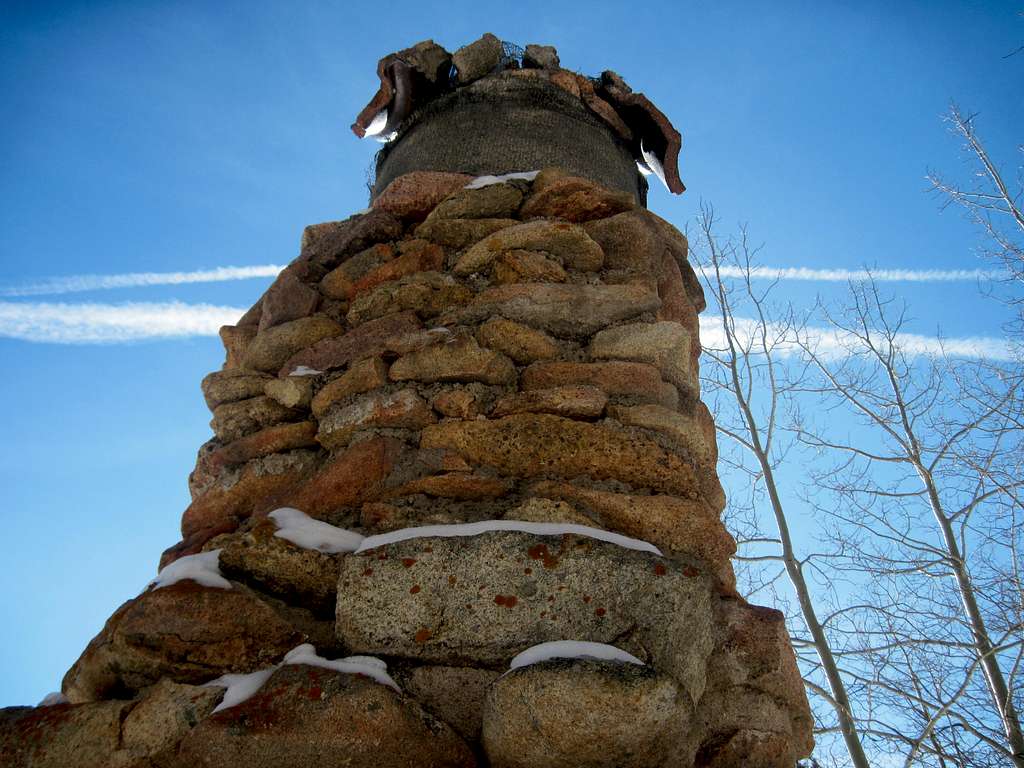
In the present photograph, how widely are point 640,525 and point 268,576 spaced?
85 cm

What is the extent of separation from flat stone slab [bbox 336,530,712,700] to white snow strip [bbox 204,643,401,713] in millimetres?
66

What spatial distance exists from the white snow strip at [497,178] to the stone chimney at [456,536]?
25 mm

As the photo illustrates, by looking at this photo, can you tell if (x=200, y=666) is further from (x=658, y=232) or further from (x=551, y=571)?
(x=658, y=232)

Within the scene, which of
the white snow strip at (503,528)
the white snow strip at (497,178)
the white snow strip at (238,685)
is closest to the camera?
the white snow strip at (238,685)

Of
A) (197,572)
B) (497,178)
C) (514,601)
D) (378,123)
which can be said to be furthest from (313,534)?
(378,123)

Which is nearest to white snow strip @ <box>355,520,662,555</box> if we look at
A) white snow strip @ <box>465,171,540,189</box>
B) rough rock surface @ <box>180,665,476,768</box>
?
rough rock surface @ <box>180,665,476,768</box>

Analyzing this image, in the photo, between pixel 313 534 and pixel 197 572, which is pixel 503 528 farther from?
pixel 197 572

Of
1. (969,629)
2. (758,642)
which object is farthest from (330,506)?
(969,629)

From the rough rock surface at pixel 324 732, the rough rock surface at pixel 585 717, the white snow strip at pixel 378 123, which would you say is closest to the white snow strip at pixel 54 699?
the rough rock surface at pixel 324 732

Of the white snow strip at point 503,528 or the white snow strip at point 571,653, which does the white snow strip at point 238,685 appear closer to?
the white snow strip at point 503,528

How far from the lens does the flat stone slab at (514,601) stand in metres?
1.53

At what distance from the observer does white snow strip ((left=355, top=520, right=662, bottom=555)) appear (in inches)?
64.8

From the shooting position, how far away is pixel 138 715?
4.76ft

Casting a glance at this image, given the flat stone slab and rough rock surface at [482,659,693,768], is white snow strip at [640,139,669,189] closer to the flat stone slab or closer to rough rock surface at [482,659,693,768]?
the flat stone slab
